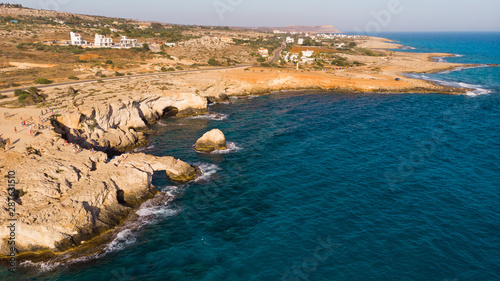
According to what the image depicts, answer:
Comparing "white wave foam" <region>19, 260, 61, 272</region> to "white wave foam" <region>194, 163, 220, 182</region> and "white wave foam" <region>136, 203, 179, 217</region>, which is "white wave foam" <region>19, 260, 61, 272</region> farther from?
"white wave foam" <region>194, 163, 220, 182</region>

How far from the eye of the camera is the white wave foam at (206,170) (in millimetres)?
40469

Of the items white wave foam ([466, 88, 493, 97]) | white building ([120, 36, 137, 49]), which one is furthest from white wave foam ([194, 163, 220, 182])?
white building ([120, 36, 137, 49])

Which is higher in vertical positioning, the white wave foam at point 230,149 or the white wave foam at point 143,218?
the white wave foam at point 230,149

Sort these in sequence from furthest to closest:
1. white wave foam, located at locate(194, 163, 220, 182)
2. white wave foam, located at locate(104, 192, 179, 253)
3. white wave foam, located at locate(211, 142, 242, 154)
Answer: white wave foam, located at locate(211, 142, 242, 154), white wave foam, located at locate(194, 163, 220, 182), white wave foam, located at locate(104, 192, 179, 253)

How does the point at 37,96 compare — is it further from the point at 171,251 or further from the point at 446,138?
the point at 446,138

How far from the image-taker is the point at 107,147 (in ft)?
155

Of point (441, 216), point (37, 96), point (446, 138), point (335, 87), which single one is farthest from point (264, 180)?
point (335, 87)

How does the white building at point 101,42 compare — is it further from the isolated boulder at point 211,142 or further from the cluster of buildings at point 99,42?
the isolated boulder at point 211,142

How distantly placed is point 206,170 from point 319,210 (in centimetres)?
1739

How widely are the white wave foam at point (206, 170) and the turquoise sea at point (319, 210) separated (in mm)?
289

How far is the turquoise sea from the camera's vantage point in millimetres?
25641

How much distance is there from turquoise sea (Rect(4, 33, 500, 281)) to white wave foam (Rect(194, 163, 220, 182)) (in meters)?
0.29

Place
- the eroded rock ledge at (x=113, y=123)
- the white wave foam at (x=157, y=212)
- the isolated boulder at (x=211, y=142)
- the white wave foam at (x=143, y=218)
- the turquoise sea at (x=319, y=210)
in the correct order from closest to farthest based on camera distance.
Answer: the turquoise sea at (x=319, y=210), the white wave foam at (x=143, y=218), the white wave foam at (x=157, y=212), the eroded rock ledge at (x=113, y=123), the isolated boulder at (x=211, y=142)

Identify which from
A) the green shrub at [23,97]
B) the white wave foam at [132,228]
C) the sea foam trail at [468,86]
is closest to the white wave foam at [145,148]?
the white wave foam at [132,228]
